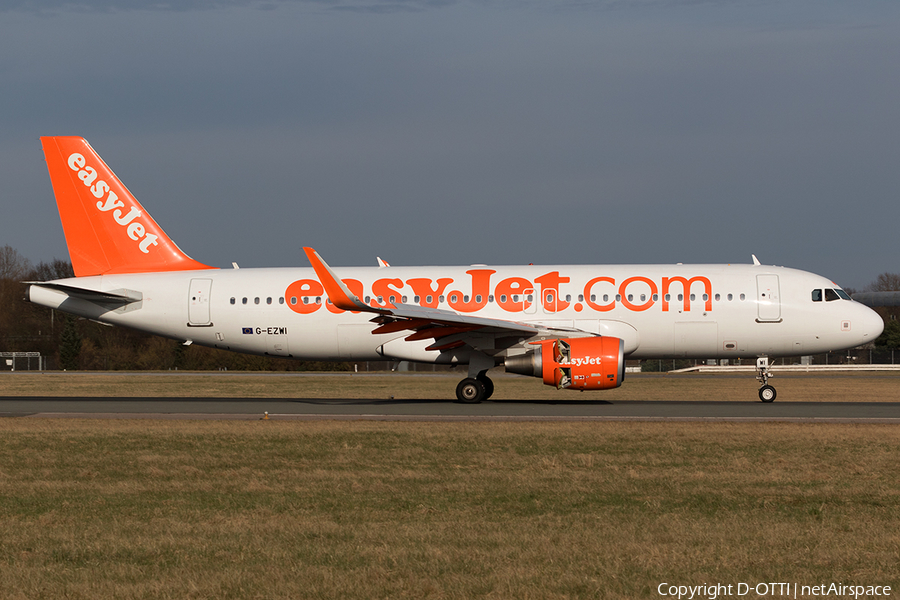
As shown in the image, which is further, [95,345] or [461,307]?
[95,345]

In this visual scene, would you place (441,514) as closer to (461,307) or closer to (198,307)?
(461,307)

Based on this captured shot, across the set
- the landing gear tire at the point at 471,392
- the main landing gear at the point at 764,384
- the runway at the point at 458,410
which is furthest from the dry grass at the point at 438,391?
the runway at the point at 458,410

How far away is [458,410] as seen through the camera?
73.0 ft

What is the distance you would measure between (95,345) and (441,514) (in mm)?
80296

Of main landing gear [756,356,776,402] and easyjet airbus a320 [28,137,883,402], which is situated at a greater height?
easyjet airbus a320 [28,137,883,402]

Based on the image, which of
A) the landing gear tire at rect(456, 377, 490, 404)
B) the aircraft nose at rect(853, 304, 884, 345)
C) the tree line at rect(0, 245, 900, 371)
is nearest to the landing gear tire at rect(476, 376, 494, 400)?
the landing gear tire at rect(456, 377, 490, 404)

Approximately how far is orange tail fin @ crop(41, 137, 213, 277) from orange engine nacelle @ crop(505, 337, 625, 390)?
40.4ft

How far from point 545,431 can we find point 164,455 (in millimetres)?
6894

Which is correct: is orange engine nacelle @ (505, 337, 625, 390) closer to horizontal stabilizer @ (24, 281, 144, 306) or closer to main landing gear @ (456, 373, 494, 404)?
main landing gear @ (456, 373, 494, 404)

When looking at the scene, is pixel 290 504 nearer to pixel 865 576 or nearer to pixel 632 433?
pixel 865 576

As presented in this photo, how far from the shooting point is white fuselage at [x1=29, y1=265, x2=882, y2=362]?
82.1ft

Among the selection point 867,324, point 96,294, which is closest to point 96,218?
point 96,294

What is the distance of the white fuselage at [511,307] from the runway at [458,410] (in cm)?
185

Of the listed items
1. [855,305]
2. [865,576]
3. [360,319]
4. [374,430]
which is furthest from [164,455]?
[855,305]
